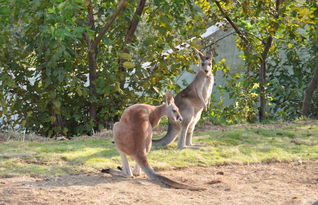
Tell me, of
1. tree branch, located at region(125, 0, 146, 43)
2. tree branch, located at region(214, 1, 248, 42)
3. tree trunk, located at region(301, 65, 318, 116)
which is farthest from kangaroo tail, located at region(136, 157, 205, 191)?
tree trunk, located at region(301, 65, 318, 116)

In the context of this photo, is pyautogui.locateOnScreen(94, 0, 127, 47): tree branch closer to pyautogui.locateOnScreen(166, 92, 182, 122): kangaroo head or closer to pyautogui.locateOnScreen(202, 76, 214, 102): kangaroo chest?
pyautogui.locateOnScreen(202, 76, 214, 102): kangaroo chest

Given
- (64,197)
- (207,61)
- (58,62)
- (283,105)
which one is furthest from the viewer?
(283,105)

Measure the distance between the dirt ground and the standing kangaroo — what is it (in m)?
1.11

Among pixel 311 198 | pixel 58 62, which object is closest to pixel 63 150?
pixel 58 62

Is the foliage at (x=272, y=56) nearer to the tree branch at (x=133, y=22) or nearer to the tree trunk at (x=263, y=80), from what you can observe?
the tree trunk at (x=263, y=80)

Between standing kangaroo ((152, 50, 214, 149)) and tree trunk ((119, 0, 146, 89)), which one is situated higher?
tree trunk ((119, 0, 146, 89))

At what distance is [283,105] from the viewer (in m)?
12.2

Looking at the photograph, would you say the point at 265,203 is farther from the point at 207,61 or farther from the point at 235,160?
the point at 207,61

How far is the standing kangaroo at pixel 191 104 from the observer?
7.95 m

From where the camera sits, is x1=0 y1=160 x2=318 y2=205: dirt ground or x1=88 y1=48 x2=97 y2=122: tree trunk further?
x1=88 y1=48 x2=97 y2=122: tree trunk

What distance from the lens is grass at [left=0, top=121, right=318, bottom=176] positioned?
6.73 meters

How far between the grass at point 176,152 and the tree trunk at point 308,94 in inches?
81.6

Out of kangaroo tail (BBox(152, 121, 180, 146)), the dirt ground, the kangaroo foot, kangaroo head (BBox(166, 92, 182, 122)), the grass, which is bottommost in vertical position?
the dirt ground

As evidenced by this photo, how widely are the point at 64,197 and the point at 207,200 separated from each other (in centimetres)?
132
